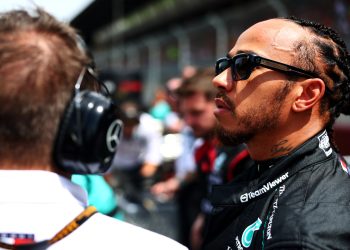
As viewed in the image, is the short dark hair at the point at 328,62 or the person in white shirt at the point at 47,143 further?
the short dark hair at the point at 328,62

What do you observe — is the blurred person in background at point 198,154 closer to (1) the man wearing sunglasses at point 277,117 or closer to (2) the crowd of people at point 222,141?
(2) the crowd of people at point 222,141

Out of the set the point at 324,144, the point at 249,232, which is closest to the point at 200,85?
the point at 324,144

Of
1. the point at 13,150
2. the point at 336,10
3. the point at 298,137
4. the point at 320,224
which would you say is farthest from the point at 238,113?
the point at 336,10

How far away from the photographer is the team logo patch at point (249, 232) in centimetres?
140

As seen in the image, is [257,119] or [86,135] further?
[257,119]

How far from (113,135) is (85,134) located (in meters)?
0.10

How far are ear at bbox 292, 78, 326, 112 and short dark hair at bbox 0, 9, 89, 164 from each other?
2.62 ft

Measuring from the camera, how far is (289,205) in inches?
52.9

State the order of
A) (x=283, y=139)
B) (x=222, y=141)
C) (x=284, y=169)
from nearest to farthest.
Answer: (x=284, y=169) < (x=283, y=139) < (x=222, y=141)

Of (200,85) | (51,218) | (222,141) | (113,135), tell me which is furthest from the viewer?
(200,85)

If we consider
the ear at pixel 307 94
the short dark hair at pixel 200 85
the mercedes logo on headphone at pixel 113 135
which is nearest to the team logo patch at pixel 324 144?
the ear at pixel 307 94

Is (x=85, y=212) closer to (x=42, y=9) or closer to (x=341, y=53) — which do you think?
(x=42, y=9)

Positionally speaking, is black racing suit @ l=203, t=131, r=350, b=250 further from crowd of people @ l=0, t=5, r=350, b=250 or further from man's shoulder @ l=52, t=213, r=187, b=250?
man's shoulder @ l=52, t=213, r=187, b=250

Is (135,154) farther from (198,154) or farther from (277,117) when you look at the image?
(277,117)
